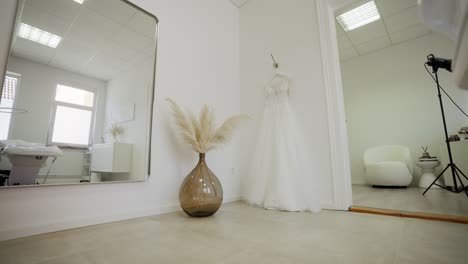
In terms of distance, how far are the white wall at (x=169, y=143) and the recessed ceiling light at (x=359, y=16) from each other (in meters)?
1.89

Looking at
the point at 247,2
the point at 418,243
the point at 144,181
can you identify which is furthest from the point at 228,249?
the point at 247,2

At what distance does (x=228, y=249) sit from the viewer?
0.91 metres

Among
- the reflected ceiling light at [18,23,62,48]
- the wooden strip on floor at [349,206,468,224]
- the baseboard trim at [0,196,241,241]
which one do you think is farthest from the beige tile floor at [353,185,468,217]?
the reflected ceiling light at [18,23,62,48]

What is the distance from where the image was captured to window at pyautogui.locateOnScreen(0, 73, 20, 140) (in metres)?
1.14

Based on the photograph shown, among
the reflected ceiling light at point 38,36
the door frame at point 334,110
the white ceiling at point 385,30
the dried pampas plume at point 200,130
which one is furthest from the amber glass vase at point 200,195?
the white ceiling at point 385,30

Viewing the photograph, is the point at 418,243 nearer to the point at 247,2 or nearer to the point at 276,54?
the point at 276,54

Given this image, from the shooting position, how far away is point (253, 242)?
992mm

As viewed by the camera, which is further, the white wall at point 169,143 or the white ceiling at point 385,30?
the white ceiling at point 385,30

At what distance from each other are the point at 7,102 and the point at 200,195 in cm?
130

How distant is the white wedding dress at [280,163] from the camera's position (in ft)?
5.75

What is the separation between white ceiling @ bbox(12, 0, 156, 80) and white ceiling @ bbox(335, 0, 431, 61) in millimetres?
2934

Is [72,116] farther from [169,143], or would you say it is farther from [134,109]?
[169,143]

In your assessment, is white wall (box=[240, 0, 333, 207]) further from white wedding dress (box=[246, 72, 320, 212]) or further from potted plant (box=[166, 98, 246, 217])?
potted plant (box=[166, 98, 246, 217])

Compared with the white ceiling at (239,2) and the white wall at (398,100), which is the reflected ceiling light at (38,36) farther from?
the white wall at (398,100)
